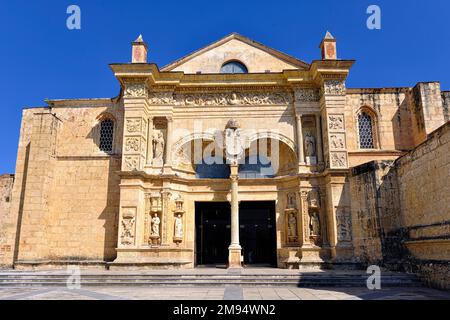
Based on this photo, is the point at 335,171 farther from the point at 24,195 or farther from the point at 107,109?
the point at 24,195

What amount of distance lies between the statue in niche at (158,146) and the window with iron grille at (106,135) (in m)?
2.64

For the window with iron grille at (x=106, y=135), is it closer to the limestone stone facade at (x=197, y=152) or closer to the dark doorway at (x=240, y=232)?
the limestone stone facade at (x=197, y=152)

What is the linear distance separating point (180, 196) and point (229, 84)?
20.8 feet

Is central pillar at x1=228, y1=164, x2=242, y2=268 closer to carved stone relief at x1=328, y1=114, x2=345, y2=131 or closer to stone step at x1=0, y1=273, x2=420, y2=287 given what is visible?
stone step at x1=0, y1=273, x2=420, y2=287

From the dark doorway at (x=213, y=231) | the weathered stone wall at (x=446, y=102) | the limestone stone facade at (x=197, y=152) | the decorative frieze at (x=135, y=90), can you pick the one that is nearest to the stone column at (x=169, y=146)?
the limestone stone facade at (x=197, y=152)

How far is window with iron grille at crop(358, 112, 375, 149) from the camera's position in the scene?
A: 19.2 metres

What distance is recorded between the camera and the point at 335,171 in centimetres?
1683

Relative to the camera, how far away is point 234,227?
57.8 feet

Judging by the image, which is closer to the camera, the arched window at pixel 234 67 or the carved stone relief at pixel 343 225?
the carved stone relief at pixel 343 225

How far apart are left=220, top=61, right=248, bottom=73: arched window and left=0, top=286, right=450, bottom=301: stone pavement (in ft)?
40.0

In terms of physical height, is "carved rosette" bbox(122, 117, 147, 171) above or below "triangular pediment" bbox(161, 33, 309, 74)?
below

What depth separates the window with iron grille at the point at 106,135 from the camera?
19.7 meters

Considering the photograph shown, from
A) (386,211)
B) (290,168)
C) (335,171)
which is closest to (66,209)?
(290,168)

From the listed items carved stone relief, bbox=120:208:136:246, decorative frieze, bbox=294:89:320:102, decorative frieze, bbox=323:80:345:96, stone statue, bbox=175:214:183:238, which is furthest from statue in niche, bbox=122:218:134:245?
decorative frieze, bbox=323:80:345:96
